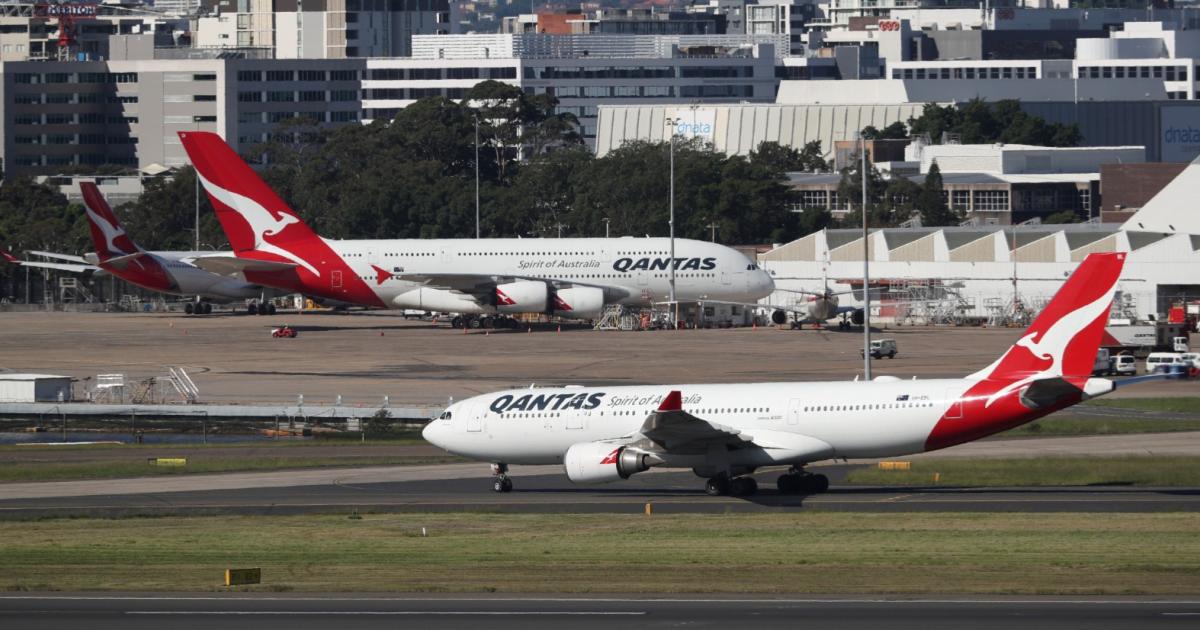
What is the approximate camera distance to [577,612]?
2988 centimetres

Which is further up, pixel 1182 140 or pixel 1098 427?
pixel 1182 140

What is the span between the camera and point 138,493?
1903 inches

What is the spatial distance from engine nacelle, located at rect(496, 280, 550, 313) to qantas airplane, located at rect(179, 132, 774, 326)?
0.17ft

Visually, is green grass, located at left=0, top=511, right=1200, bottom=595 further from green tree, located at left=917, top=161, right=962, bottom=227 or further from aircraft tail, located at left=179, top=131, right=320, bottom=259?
green tree, located at left=917, top=161, right=962, bottom=227

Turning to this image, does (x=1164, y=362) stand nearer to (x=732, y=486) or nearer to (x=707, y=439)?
(x=732, y=486)

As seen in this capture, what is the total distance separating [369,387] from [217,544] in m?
35.0

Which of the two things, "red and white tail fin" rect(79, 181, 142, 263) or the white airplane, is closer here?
the white airplane

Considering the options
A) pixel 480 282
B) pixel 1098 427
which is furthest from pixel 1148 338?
pixel 480 282

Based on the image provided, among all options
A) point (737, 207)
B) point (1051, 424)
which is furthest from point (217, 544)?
point (737, 207)

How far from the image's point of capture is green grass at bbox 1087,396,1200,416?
63.7 m

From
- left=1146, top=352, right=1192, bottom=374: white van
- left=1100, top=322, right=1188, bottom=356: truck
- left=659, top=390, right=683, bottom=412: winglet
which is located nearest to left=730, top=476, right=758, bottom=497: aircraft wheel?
left=659, top=390, right=683, bottom=412: winglet

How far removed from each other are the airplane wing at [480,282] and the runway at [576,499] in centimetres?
5000

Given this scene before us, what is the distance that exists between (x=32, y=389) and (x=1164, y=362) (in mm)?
43976

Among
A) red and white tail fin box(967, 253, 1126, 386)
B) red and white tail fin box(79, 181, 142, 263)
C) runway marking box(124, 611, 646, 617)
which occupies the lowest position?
runway marking box(124, 611, 646, 617)
